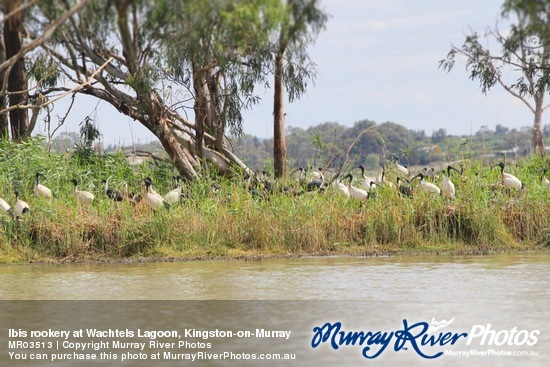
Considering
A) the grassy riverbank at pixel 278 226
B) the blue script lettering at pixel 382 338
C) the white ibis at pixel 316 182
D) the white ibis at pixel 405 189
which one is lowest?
the blue script lettering at pixel 382 338

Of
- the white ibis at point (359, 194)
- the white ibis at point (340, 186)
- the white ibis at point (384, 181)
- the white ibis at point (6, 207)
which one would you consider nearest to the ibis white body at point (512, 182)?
the white ibis at point (384, 181)

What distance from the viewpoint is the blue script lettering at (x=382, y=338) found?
22.3ft

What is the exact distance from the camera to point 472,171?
49.4ft

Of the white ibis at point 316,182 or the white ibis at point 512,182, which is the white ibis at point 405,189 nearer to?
the white ibis at point 316,182

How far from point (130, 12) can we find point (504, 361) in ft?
16.0

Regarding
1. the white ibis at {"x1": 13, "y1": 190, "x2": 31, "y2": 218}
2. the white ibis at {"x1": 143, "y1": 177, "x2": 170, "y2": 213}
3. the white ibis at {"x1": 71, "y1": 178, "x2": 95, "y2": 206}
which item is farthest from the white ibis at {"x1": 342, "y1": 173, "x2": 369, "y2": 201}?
the white ibis at {"x1": 13, "y1": 190, "x2": 31, "y2": 218}

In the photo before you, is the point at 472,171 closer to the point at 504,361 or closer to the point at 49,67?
the point at 49,67

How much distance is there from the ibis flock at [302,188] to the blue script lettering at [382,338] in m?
5.70

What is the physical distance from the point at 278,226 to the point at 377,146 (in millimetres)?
14458

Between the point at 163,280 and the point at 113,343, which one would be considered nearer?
the point at 113,343

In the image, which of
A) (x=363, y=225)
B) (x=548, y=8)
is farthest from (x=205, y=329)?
(x=363, y=225)

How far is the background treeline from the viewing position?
603 inches

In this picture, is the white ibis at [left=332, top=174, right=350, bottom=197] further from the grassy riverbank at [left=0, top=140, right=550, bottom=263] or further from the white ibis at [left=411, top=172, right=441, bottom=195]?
the white ibis at [left=411, top=172, right=441, bottom=195]

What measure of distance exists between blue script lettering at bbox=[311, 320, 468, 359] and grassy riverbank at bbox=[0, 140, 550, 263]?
5.03 m
